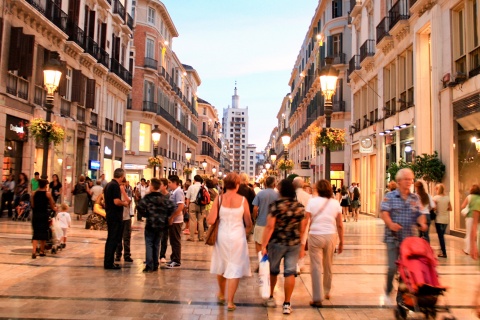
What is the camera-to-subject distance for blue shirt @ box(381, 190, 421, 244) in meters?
5.78

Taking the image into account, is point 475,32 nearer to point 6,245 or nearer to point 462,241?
point 462,241

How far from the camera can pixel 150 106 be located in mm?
45531

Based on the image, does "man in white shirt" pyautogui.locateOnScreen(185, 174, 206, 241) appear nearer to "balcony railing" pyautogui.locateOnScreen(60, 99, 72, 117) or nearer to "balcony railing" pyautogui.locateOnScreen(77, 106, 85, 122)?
"balcony railing" pyautogui.locateOnScreen(60, 99, 72, 117)

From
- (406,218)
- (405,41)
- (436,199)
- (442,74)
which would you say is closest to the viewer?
(406,218)

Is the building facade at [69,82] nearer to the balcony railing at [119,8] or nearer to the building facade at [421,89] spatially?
the balcony railing at [119,8]

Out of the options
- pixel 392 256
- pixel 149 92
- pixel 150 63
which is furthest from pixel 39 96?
pixel 150 63

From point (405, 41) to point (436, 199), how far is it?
38.7 feet

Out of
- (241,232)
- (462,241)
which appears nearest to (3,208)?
(241,232)

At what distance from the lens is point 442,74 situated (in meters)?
16.6

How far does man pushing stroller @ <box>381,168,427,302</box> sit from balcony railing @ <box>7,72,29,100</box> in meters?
17.4

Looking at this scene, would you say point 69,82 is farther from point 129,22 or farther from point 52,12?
point 129,22

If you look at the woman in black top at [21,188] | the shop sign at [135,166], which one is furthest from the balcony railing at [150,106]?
the woman in black top at [21,188]

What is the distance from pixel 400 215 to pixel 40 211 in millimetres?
7257

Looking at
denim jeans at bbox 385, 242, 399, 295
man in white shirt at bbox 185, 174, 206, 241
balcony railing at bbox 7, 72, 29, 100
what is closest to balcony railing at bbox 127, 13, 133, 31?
balcony railing at bbox 7, 72, 29, 100
